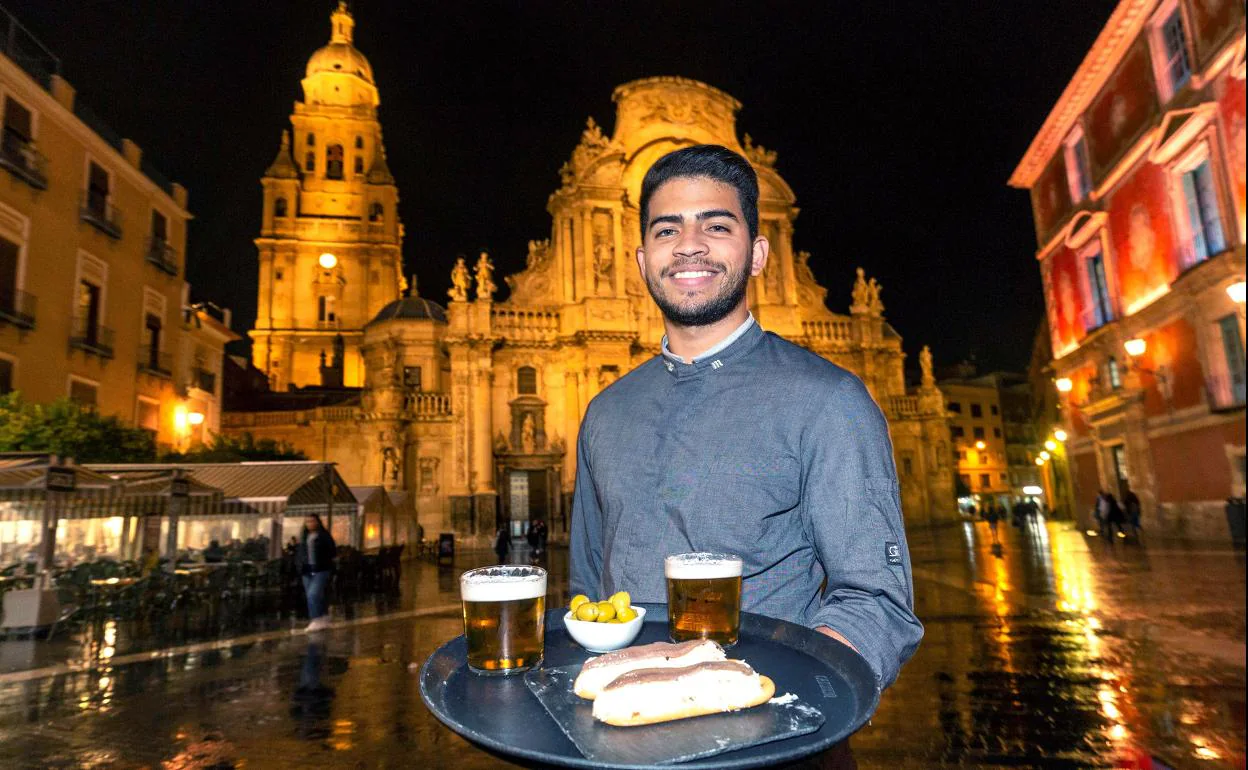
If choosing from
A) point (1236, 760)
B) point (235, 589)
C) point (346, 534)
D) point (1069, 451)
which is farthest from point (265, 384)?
point (1236, 760)

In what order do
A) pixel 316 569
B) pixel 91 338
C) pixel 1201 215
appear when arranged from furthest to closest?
pixel 91 338
pixel 1201 215
pixel 316 569

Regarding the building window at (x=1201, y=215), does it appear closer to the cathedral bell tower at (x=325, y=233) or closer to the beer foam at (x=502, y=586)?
the beer foam at (x=502, y=586)

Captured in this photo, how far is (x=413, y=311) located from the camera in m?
36.5

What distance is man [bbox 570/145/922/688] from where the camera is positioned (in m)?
1.98

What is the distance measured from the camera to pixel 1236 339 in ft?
49.7

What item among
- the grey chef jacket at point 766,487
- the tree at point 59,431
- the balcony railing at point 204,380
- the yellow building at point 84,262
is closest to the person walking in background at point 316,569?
the tree at point 59,431

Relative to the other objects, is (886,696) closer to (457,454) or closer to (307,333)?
(457,454)

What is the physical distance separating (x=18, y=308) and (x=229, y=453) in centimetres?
612

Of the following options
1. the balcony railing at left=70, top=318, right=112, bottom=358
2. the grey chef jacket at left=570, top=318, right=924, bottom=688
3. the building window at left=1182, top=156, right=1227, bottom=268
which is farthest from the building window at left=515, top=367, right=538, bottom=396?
the grey chef jacket at left=570, top=318, right=924, bottom=688

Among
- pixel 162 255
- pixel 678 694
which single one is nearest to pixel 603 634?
pixel 678 694

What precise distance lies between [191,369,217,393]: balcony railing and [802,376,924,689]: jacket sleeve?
28.2 m

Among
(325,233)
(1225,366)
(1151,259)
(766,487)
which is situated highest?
(325,233)

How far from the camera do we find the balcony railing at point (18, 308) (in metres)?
16.4

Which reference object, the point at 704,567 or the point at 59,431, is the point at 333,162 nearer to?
the point at 59,431
